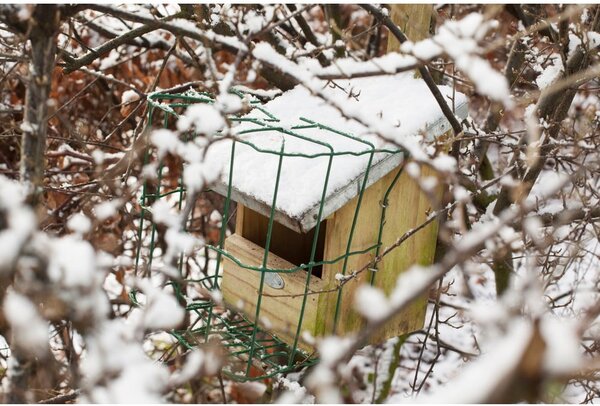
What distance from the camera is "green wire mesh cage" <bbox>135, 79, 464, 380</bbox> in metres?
2.33

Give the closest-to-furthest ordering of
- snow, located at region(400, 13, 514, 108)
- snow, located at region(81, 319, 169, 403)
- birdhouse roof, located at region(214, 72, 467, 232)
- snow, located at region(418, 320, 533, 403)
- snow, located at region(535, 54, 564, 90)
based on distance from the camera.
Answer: snow, located at region(418, 320, 533, 403) < snow, located at region(81, 319, 169, 403) < snow, located at region(400, 13, 514, 108) < birdhouse roof, located at region(214, 72, 467, 232) < snow, located at region(535, 54, 564, 90)

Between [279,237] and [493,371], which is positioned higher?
[279,237]

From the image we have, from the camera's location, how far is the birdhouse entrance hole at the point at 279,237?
2.88m

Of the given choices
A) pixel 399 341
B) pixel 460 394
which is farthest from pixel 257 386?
pixel 460 394

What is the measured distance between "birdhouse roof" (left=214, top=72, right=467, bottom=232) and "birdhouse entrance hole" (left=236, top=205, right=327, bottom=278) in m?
0.30

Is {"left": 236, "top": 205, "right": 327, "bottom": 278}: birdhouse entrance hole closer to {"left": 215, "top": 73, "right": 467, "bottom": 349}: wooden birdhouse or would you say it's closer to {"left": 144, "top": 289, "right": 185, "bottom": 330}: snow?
{"left": 215, "top": 73, "right": 467, "bottom": 349}: wooden birdhouse

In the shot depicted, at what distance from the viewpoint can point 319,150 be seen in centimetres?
244

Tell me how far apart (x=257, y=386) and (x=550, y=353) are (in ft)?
14.1

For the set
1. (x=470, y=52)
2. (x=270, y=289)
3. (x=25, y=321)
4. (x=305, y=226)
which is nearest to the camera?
(x=25, y=321)

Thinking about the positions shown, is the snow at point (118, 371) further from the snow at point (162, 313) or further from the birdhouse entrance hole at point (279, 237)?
the birdhouse entrance hole at point (279, 237)

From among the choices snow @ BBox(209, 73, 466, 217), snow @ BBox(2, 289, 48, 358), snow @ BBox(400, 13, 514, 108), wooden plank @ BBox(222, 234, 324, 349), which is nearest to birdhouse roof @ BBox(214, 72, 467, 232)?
snow @ BBox(209, 73, 466, 217)

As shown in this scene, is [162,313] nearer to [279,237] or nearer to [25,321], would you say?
[25,321]

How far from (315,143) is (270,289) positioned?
0.58 m

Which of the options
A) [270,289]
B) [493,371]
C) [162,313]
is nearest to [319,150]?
[270,289]
